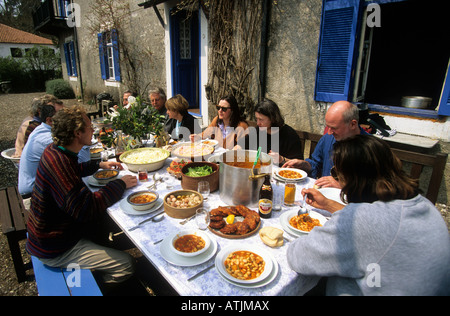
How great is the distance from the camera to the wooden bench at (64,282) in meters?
1.84

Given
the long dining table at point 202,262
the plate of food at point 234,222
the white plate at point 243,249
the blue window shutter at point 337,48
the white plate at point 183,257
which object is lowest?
the long dining table at point 202,262

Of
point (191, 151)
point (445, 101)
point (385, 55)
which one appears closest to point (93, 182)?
point (191, 151)

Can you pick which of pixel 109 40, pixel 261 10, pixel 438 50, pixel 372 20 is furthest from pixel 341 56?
pixel 109 40

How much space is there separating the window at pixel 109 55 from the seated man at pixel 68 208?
30.0 ft

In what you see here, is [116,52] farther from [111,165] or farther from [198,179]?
[198,179]

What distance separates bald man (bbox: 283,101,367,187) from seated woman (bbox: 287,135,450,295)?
3.28 ft

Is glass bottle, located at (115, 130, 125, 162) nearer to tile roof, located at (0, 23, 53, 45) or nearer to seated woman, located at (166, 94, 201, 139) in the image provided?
seated woman, located at (166, 94, 201, 139)

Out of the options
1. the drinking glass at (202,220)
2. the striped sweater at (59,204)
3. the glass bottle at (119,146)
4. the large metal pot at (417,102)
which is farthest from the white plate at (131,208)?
the large metal pot at (417,102)

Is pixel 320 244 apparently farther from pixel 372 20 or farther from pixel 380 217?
pixel 372 20

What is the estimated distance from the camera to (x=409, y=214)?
1229 millimetres

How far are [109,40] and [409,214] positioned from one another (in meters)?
12.4

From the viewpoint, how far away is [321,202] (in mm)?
1958

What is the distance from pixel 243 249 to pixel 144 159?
1779 mm

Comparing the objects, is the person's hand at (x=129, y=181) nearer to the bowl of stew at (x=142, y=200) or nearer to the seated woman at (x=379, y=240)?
the bowl of stew at (x=142, y=200)
